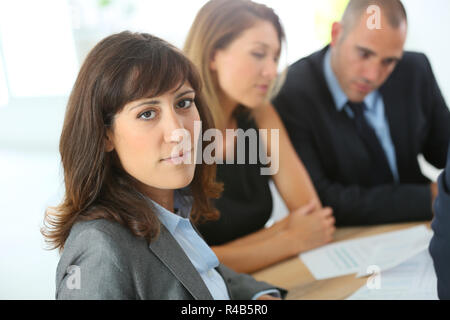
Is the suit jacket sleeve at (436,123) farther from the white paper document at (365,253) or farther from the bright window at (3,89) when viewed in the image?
the bright window at (3,89)

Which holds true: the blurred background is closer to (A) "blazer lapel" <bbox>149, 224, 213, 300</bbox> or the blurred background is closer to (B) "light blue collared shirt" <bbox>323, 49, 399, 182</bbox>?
(A) "blazer lapel" <bbox>149, 224, 213, 300</bbox>

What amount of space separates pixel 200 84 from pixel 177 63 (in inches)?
3.6

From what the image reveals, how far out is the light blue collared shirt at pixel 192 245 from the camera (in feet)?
2.51

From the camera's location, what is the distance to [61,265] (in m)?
0.62

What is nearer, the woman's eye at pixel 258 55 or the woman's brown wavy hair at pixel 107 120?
the woman's brown wavy hair at pixel 107 120

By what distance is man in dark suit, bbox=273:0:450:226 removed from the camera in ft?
4.67

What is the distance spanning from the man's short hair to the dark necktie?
33 cm

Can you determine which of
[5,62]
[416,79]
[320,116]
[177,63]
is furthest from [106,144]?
[416,79]

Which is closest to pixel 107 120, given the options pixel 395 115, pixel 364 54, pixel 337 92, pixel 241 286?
pixel 241 286

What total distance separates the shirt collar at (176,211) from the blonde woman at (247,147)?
27 cm

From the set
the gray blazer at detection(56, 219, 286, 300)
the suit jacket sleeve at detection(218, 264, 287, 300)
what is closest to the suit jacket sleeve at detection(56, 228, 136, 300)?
the gray blazer at detection(56, 219, 286, 300)

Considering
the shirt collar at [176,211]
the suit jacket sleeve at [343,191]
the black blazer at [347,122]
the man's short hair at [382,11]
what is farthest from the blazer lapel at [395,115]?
the shirt collar at [176,211]

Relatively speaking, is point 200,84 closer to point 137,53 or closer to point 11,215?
point 137,53

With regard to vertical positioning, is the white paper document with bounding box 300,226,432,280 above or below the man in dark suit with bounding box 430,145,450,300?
below
